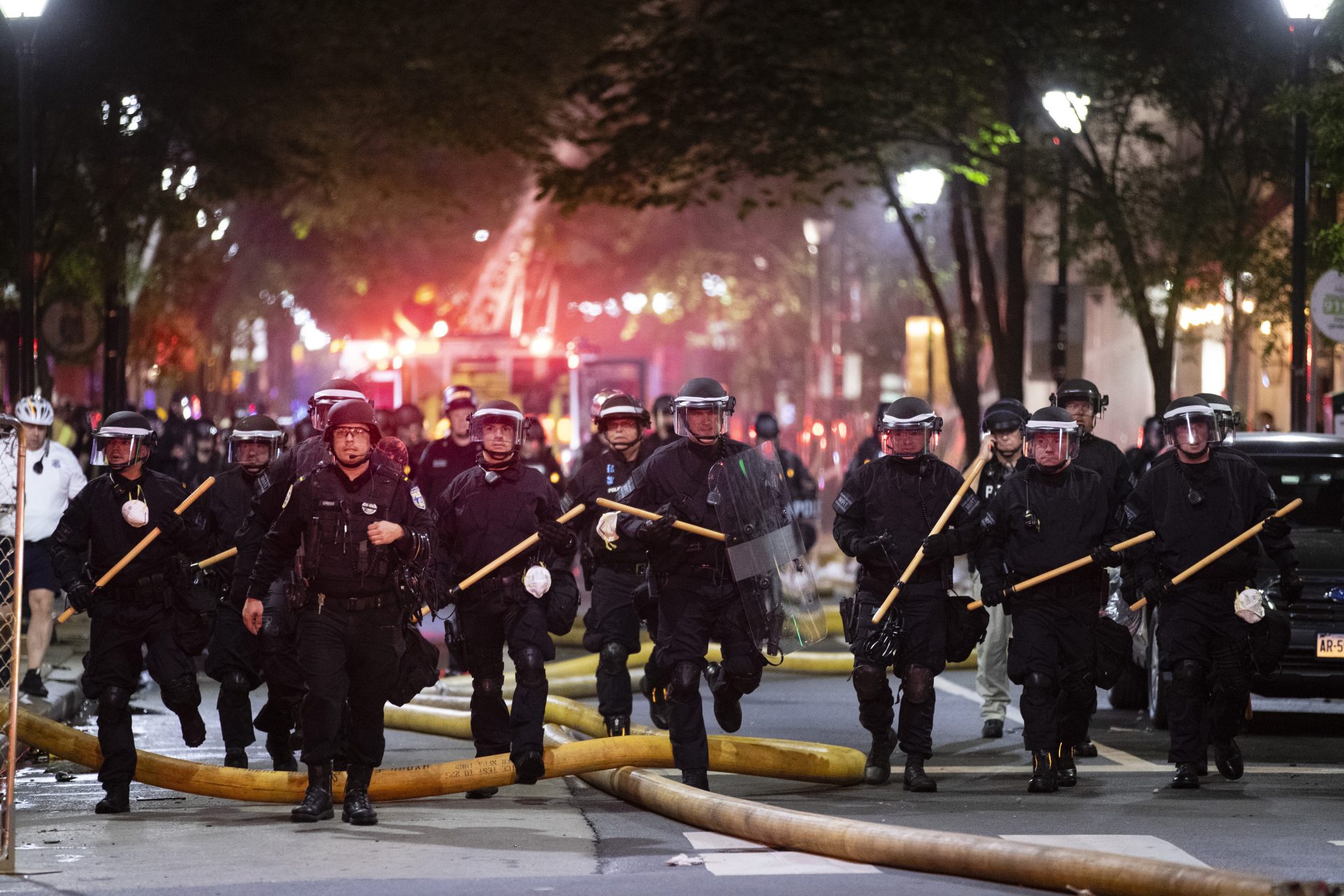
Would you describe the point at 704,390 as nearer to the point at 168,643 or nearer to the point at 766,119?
the point at 168,643

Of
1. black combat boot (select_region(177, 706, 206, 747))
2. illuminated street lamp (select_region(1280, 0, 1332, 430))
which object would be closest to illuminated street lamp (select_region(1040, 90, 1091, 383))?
illuminated street lamp (select_region(1280, 0, 1332, 430))

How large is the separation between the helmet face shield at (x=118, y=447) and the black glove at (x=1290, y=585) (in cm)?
554

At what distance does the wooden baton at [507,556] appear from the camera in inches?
386

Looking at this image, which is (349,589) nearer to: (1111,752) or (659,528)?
(659,528)

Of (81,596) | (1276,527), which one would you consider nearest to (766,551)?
(1276,527)

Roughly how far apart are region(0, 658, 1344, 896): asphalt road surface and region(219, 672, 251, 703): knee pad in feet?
1.97

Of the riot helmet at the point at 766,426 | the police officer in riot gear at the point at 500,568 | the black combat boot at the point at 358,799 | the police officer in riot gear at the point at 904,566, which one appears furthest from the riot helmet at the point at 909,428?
the riot helmet at the point at 766,426

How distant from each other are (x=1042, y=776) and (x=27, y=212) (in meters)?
11.7

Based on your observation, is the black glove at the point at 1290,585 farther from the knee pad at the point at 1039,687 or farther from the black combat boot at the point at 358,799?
the black combat boot at the point at 358,799

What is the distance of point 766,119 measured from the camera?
22188mm

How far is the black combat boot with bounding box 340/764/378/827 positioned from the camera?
8.95 meters

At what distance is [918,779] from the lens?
32.9 feet

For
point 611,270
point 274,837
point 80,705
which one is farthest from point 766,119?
point 611,270

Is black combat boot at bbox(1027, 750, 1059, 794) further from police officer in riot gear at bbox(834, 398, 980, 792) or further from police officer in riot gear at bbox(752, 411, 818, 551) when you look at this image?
police officer in riot gear at bbox(752, 411, 818, 551)
